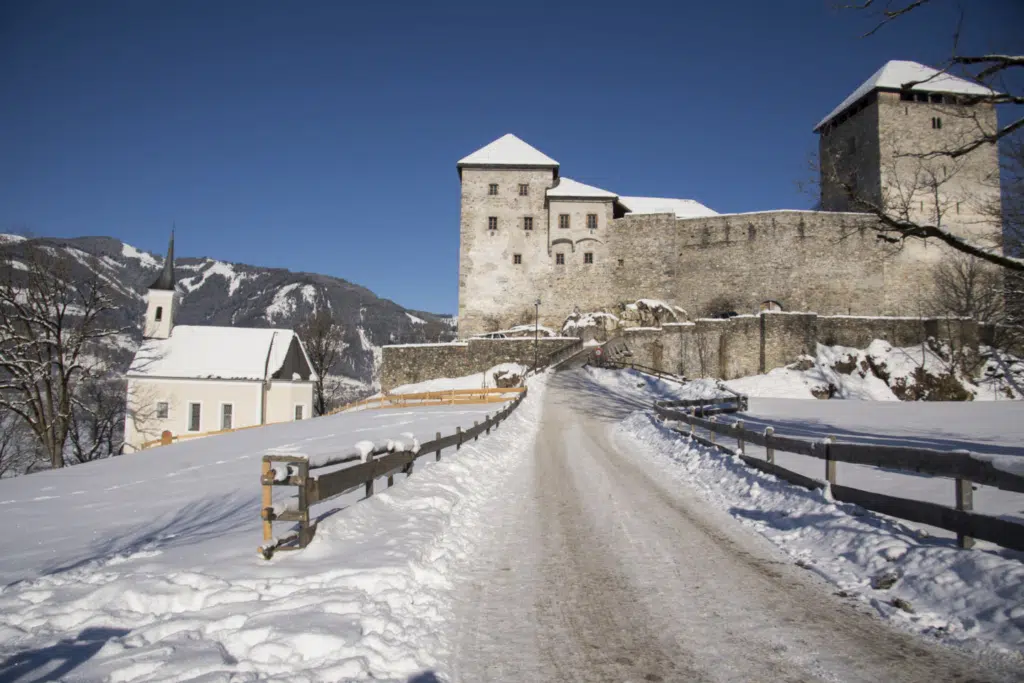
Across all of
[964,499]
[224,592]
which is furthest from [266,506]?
[964,499]

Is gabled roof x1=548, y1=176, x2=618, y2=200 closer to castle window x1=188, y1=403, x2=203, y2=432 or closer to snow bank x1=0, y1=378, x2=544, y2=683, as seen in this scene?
castle window x1=188, y1=403, x2=203, y2=432

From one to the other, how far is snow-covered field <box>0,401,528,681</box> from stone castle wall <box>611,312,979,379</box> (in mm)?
37932

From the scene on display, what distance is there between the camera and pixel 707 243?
54.7 meters

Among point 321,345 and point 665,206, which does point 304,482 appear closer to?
point 321,345

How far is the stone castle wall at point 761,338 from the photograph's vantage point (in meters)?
44.5

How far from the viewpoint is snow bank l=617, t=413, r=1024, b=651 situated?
441 cm

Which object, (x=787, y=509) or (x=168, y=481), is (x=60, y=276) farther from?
(x=787, y=509)

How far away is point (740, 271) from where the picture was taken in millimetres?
53156

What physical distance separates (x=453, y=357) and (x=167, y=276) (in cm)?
2359

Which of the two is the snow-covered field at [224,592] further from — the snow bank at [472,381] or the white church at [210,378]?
the snow bank at [472,381]

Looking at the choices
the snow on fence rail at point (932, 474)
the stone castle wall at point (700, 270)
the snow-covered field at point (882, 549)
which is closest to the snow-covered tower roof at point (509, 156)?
the stone castle wall at point (700, 270)

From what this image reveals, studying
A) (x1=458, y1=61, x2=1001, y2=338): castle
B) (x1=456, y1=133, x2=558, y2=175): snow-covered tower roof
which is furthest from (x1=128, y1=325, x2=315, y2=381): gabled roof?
(x1=456, y1=133, x2=558, y2=175): snow-covered tower roof

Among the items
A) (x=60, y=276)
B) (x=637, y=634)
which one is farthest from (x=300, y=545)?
(x=60, y=276)

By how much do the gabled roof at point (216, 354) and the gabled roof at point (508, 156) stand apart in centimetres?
2500
